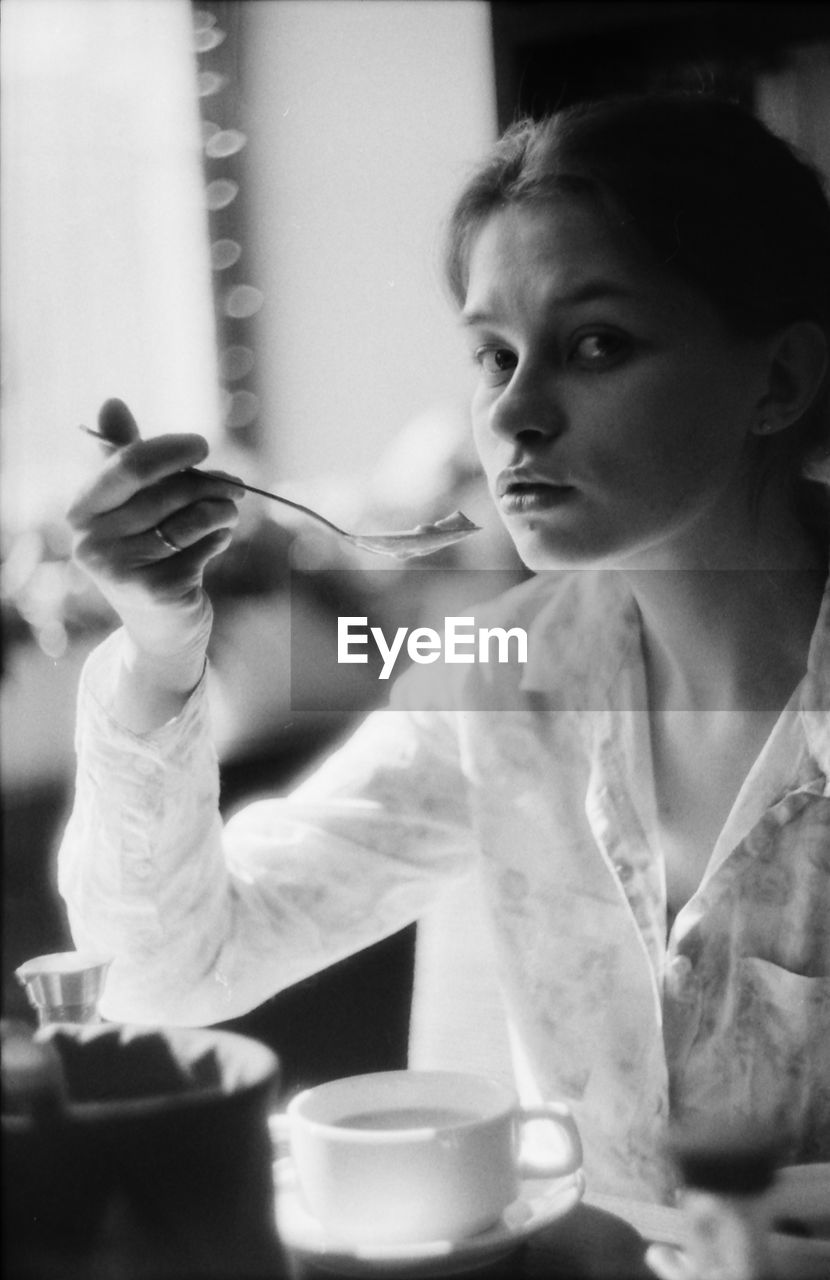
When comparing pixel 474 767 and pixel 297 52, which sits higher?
pixel 297 52

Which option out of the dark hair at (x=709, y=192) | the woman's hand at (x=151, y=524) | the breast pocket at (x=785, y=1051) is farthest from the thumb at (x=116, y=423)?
the breast pocket at (x=785, y=1051)

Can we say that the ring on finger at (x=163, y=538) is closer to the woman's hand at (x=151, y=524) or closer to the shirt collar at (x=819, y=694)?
the woman's hand at (x=151, y=524)

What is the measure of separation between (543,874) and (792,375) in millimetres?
256

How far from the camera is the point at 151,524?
0.43 metres

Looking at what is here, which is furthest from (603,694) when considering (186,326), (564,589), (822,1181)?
(186,326)

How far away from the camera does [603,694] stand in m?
0.61

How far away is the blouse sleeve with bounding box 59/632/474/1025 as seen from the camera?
50 cm

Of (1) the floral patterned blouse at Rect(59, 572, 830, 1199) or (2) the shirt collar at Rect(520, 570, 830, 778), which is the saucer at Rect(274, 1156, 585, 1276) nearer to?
(1) the floral patterned blouse at Rect(59, 572, 830, 1199)

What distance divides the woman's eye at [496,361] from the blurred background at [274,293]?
0.18 ft

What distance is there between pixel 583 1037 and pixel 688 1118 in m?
0.06

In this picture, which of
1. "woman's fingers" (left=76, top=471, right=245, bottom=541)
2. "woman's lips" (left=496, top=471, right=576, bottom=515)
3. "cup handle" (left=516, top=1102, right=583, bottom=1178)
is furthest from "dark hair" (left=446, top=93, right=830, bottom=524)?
"cup handle" (left=516, top=1102, right=583, bottom=1178)

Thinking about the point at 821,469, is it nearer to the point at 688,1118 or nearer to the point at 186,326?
the point at 688,1118

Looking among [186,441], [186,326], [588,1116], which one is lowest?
[588,1116]

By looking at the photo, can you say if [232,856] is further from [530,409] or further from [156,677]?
[530,409]
